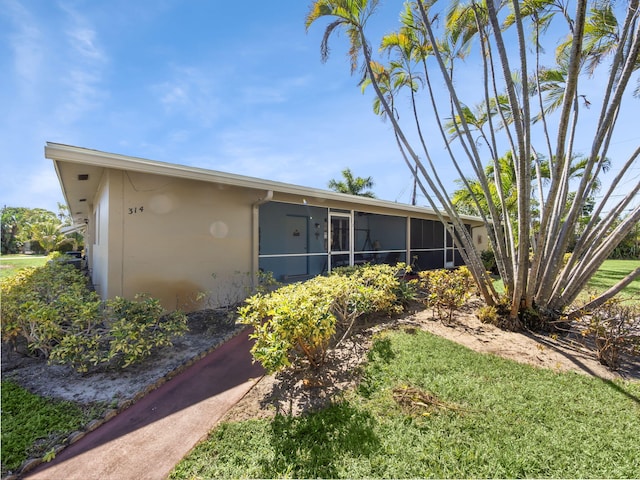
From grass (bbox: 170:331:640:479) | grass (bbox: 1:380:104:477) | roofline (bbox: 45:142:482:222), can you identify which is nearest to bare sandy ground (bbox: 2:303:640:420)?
grass (bbox: 1:380:104:477)

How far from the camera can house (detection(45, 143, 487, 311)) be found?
5.04 m

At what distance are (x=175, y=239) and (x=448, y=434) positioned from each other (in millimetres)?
5489

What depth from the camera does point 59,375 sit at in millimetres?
3502

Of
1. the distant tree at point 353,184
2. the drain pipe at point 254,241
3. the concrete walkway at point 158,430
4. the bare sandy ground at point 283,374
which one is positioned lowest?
the concrete walkway at point 158,430

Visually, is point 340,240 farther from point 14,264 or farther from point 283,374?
point 14,264

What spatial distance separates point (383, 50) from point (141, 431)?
7.70 meters

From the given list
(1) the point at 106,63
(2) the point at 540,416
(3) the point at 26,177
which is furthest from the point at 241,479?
(1) the point at 106,63

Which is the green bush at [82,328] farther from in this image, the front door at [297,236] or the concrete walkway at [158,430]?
the front door at [297,236]

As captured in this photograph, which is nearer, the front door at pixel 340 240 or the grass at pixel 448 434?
the grass at pixel 448 434

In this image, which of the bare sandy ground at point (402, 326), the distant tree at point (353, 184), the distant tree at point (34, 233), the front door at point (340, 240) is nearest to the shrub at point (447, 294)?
the bare sandy ground at point (402, 326)

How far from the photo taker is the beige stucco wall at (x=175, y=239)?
507 centimetres

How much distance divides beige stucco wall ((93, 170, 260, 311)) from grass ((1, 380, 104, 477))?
90.2 inches

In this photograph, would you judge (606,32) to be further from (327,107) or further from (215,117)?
(215,117)

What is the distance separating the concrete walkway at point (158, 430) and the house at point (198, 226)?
2419 millimetres
